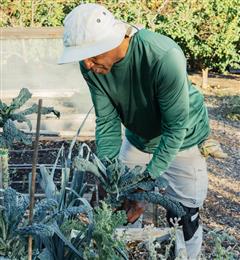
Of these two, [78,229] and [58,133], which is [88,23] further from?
[58,133]

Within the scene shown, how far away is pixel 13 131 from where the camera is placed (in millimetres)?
2752

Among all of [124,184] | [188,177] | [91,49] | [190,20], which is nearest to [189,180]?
[188,177]

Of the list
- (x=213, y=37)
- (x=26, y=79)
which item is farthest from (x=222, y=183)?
(x=213, y=37)

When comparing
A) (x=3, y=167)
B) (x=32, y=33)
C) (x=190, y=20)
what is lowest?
(x=190, y=20)

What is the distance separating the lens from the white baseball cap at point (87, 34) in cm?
222

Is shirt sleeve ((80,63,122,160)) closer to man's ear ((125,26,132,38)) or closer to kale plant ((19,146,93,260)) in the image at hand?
man's ear ((125,26,132,38))

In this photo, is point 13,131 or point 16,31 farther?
point 16,31

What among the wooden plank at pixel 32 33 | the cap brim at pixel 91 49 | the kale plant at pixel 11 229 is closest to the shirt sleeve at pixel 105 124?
the cap brim at pixel 91 49

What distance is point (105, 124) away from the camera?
9.30 feet

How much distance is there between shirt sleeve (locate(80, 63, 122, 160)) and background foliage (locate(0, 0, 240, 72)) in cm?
507

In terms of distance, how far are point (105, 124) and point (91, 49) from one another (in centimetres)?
68

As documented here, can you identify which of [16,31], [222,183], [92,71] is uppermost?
[92,71]

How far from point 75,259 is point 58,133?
131 inches

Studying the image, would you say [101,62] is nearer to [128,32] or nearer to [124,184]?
[128,32]
